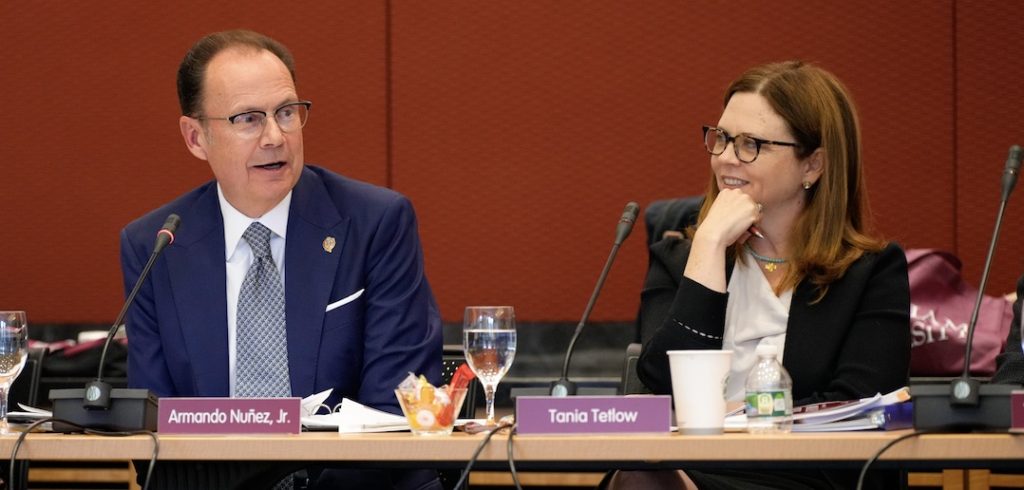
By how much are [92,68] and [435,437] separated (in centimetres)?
298

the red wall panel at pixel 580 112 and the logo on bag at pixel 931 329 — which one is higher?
the red wall panel at pixel 580 112

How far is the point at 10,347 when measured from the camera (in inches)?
71.7

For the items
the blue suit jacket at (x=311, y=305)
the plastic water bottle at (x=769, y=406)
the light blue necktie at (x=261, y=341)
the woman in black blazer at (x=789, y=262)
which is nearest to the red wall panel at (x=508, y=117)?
the woman in black blazer at (x=789, y=262)

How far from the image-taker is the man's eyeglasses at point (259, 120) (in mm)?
2328

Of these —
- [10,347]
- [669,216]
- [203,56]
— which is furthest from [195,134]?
[669,216]

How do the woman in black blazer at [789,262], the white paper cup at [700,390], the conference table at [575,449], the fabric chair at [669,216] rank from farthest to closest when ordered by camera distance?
the fabric chair at [669,216], the woman in black blazer at [789,262], the white paper cup at [700,390], the conference table at [575,449]

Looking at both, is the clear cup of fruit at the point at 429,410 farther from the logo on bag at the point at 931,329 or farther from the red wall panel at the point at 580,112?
the red wall panel at the point at 580,112

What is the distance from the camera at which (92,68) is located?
412 cm

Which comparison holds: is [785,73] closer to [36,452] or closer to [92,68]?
[36,452]

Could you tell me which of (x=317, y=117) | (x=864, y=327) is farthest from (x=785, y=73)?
(x=317, y=117)

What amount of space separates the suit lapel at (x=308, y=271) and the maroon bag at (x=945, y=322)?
5.23 ft

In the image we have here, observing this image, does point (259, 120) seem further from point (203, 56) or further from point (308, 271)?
point (308, 271)

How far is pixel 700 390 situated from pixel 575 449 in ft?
0.66

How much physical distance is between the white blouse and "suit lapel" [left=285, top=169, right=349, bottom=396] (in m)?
0.73
